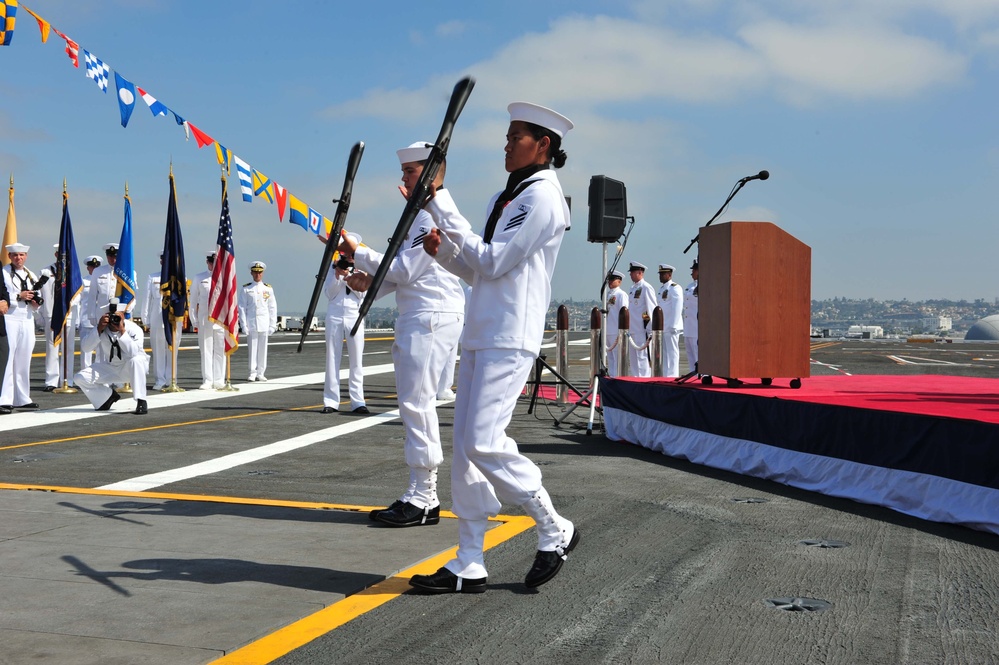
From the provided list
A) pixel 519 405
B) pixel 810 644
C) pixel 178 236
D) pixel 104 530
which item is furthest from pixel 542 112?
pixel 178 236

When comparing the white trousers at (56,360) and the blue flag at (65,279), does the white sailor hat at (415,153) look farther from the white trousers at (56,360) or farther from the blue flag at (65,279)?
the white trousers at (56,360)

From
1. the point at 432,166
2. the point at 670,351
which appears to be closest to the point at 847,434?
the point at 432,166

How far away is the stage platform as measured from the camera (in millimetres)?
5797

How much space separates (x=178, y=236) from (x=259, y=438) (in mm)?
7370

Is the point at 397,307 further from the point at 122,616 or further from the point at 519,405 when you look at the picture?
the point at 519,405

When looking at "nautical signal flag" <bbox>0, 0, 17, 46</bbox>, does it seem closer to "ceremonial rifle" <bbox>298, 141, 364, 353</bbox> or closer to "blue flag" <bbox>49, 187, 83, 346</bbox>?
"blue flag" <bbox>49, 187, 83, 346</bbox>

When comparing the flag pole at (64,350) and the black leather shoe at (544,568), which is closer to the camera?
the black leather shoe at (544,568)

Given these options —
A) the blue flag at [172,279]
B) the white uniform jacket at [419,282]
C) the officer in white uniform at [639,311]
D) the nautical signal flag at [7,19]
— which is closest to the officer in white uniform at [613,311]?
the officer in white uniform at [639,311]

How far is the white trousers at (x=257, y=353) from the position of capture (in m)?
19.6

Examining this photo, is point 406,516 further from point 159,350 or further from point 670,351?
point 670,351

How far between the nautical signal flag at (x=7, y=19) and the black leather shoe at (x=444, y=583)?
11550 mm

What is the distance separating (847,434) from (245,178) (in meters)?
11.3

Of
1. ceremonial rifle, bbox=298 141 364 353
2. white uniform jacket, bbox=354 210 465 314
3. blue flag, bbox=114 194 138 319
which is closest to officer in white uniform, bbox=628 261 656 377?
blue flag, bbox=114 194 138 319

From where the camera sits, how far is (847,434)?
22.4 ft
